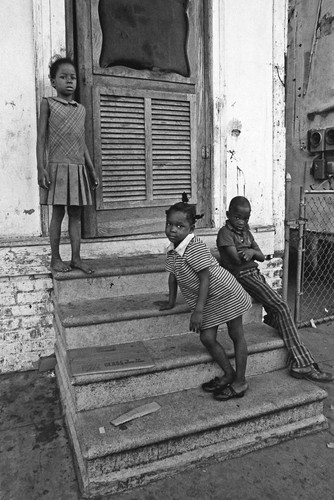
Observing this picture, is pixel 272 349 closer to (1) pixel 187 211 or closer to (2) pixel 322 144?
(1) pixel 187 211

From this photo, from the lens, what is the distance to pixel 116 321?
335 centimetres

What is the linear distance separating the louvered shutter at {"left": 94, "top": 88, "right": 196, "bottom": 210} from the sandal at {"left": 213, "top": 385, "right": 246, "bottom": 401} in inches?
82.3

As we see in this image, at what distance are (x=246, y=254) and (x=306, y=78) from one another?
439 centimetres

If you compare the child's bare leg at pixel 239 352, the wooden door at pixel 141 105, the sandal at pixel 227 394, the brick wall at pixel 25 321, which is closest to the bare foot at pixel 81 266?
the brick wall at pixel 25 321

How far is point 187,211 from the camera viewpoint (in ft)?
9.34

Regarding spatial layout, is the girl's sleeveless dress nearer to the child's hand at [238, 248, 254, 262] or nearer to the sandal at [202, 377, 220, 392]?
the child's hand at [238, 248, 254, 262]

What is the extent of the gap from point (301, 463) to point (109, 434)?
3.94 ft

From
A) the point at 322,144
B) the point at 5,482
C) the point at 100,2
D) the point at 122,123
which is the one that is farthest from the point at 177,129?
the point at 5,482

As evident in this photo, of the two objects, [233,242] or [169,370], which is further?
[233,242]

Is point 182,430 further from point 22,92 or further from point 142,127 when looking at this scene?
point 22,92

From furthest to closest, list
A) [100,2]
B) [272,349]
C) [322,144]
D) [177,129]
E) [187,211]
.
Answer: [322,144]
[177,129]
[100,2]
[272,349]
[187,211]

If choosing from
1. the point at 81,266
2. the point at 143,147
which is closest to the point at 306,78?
the point at 143,147

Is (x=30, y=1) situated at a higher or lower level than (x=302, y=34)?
lower

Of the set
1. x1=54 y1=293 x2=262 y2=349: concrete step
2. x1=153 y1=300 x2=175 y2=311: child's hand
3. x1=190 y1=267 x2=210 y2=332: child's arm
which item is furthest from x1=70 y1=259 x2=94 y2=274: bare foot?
x1=190 y1=267 x2=210 y2=332: child's arm
